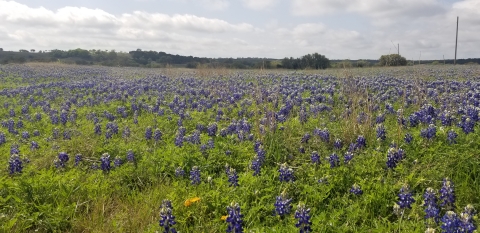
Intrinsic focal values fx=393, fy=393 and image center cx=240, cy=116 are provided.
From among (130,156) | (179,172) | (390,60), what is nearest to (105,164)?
(130,156)

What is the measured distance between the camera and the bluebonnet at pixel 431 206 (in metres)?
3.04

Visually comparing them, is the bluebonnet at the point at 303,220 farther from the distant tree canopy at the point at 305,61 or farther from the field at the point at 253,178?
the distant tree canopy at the point at 305,61

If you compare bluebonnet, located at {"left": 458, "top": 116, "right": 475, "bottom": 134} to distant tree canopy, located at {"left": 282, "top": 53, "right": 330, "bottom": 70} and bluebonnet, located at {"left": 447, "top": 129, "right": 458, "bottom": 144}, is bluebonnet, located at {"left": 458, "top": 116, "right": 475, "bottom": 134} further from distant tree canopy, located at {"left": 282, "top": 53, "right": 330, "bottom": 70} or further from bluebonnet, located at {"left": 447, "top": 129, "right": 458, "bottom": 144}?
distant tree canopy, located at {"left": 282, "top": 53, "right": 330, "bottom": 70}

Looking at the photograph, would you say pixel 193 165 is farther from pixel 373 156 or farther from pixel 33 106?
pixel 33 106

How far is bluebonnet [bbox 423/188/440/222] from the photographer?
3.04m

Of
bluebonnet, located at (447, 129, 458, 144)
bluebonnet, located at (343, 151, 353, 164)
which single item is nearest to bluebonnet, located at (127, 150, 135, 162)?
bluebonnet, located at (343, 151, 353, 164)

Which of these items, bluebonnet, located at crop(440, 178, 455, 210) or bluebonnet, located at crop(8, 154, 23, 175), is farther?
bluebonnet, located at crop(8, 154, 23, 175)

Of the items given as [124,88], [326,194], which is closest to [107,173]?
[326,194]

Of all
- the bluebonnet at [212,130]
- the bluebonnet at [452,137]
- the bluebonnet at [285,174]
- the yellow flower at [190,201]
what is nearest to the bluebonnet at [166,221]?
the yellow flower at [190,201]

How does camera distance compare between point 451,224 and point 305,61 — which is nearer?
point 451,224

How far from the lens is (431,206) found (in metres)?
3.15

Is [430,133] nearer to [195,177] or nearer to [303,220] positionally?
[303,220]

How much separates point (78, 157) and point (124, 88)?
8794mm

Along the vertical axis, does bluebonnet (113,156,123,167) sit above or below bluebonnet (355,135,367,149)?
below
